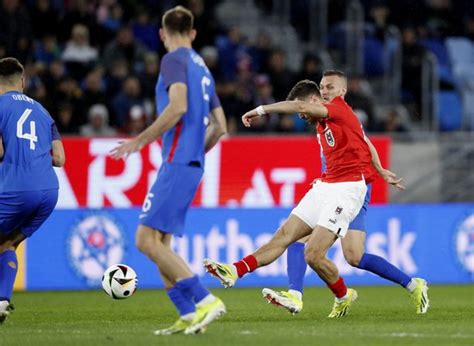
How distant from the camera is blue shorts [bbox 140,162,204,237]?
8680mm

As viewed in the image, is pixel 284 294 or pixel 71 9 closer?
pixel 284 294

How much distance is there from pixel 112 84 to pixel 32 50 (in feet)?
4.64

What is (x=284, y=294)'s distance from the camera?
36.1ft

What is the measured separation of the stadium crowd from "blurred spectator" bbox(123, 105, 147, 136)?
16mm

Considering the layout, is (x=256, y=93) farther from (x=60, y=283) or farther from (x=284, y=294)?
(x=284, y=294)

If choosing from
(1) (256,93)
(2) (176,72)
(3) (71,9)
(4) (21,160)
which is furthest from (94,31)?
(2) (176,72)

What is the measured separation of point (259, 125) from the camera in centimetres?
1966

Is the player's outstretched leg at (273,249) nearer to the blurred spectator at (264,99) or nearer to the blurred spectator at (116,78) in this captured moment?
the blurred spectator at (264,99)

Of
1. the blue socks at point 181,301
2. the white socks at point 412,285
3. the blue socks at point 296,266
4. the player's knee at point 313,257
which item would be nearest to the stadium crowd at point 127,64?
the blue socks at point 296,266

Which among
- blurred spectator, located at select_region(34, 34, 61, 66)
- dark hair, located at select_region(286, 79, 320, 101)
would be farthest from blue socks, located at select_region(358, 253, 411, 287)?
blurred spectator, located at select_region(34, 34, 61, 66)

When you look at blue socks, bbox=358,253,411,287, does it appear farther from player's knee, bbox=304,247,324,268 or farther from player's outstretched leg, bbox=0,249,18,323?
player's outstretched leg, bbox=0,249,18,323

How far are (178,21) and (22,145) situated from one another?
2.39 m

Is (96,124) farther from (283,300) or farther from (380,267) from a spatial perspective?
(283,300)

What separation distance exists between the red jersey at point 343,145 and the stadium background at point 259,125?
596 cm
